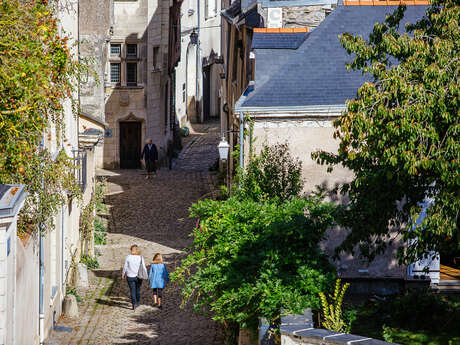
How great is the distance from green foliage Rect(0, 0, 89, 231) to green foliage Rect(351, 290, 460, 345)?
4.52 meters

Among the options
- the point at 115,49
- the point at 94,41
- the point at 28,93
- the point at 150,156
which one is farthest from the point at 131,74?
the point at 28,93

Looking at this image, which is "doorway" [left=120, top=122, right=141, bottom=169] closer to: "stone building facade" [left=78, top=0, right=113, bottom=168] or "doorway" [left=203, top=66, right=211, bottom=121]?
"stone building facade" [left=78, top=0, right=113, bottom=168]

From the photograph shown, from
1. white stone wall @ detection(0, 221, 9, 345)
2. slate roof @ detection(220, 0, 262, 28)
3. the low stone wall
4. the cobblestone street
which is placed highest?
slate roof @ detection(220, 0, 262, 28)

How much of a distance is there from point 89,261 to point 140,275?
133 inches

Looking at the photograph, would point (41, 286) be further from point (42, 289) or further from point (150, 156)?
point (150, 156)

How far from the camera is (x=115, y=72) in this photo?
31312mm

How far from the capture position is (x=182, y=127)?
1642 inches

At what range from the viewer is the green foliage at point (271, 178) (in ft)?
43.3

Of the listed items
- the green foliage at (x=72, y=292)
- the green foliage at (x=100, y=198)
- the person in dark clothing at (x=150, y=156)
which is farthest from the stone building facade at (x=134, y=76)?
the green foliage at (x=72, y=292)

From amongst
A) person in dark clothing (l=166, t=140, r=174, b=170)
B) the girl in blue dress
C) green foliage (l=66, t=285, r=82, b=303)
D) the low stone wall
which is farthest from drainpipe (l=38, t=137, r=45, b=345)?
person in dark clothing (l=166, t=140, r=174, b=170)

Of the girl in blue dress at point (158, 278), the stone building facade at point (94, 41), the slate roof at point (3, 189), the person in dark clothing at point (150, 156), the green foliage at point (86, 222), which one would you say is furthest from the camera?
the person in dark clothing at point (150, 156)

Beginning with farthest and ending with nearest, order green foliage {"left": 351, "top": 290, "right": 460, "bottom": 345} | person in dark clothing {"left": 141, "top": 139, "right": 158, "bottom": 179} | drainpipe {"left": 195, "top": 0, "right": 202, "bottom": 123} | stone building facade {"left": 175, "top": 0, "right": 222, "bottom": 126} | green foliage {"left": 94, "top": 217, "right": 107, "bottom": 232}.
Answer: drainpipe {"left": 195, "top": 0, "right": 202, "bottom": 123} < stone building facade {"left": 175, "top": 0, "right": 222, "bottom": 126} < person in dark clothing {"left": 141, "top": 139, "right": 158, "bottom": 179} < green foliage {"left": 94, "top": 217, "right": 107, "bottom": 232} < green foliage {"left": 351, "top": 290, "right": 460, "bottom": 345}

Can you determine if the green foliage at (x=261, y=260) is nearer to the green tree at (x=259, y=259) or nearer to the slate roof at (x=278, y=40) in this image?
the green tree at (x=259, y=259)

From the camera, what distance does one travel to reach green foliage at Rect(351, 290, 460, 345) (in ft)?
32.0
